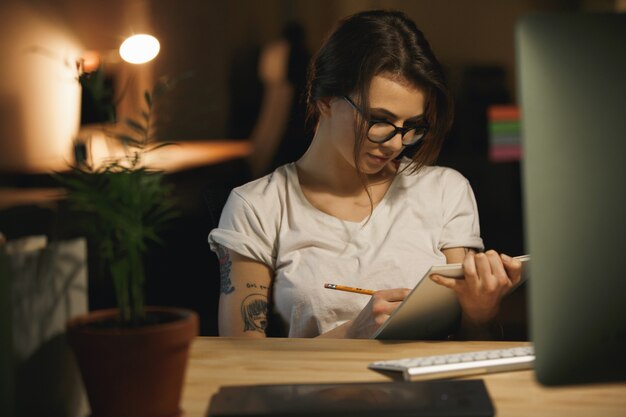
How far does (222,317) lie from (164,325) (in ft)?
2.42

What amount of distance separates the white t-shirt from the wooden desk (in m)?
0.34

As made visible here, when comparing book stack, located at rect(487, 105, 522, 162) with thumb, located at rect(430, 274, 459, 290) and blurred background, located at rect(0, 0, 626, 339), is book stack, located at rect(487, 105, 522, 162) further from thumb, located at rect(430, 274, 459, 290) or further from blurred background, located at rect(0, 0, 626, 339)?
thumb, located at rect(430, 274, 459, 290)

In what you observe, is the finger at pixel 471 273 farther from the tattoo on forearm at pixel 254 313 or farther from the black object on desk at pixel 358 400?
the tattoo on forearm at pixel 254 313

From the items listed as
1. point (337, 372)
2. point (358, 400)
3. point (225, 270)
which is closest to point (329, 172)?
point (225, 270)

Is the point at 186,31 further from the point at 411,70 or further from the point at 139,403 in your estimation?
the point at 139,403

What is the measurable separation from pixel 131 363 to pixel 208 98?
18.8 ft

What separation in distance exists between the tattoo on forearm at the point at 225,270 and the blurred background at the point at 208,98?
0.07 metres

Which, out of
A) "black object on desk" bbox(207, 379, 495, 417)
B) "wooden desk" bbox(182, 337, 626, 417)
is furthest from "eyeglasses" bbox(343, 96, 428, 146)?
"black object on desk" bbox(207, 379, 495, 417)

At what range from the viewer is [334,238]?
157 centimetres

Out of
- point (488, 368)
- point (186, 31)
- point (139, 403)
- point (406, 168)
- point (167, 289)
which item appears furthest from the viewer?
point (186, 31)

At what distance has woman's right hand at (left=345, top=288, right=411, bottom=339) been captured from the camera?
1.27m

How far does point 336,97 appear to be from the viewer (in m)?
1.58

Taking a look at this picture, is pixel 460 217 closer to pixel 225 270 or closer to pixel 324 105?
pixel 324 105

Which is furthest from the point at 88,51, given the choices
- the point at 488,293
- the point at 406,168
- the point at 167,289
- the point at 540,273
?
the point at 540,273
